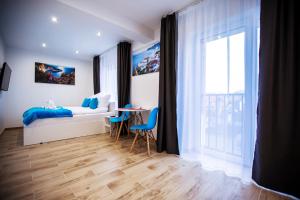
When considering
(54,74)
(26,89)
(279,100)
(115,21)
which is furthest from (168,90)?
(26,89)

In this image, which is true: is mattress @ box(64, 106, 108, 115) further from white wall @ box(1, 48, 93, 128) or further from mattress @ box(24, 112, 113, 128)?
white wall @ box(1, 48, 93, 128)

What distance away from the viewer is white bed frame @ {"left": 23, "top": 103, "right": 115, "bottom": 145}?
275cm

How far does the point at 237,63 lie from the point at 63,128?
146 inches

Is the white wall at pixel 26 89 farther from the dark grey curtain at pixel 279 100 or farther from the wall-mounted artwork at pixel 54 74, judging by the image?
the dark grey curtain at pixel 279 100

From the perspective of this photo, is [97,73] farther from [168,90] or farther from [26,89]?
[168,90]

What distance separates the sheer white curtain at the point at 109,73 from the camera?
13.7ft

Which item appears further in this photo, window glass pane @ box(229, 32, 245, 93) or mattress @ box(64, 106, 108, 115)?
mattress @ box(64, 106, 108, 115)

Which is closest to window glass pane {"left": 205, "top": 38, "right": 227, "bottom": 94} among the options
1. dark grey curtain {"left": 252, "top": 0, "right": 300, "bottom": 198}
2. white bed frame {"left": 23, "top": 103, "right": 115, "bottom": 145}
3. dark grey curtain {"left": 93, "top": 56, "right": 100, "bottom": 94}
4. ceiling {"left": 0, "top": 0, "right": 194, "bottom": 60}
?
dark grey curtain {"left": 252, "top": 0, "right": 300, "bottom": 198}

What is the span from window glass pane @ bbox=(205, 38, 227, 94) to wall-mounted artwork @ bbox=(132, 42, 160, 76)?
1219 millimetres

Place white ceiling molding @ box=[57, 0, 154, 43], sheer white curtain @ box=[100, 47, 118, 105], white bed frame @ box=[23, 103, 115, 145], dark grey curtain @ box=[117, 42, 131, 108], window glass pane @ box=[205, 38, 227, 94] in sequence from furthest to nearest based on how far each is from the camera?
sheer white curtain @ box=[100, 47, 118, 105] < dark grey curtain @ box=[117, 42, 131, 108] < white bed frame @ box=[23, 103, 115, 145] < white ceiling molding @ box=[57, 0, 154, 43] < window glass pane @ box=[205, 38, 227, 94]

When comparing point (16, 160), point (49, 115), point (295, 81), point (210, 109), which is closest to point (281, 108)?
point (295, 81)

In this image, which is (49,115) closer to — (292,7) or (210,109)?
(210,109)

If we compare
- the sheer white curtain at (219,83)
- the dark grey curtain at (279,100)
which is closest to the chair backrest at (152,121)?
the sheer white curtain at (219,83)

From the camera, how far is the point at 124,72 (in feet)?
11.9
